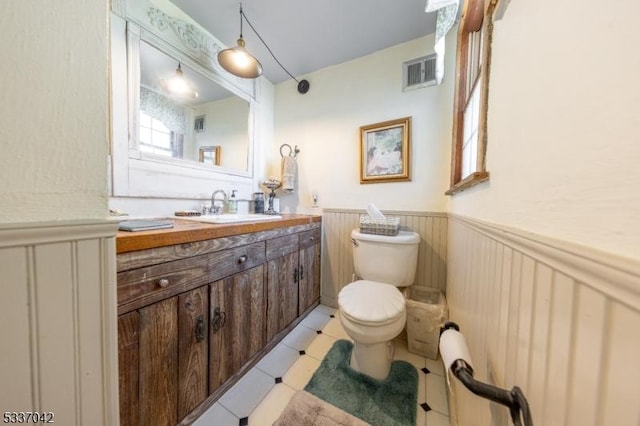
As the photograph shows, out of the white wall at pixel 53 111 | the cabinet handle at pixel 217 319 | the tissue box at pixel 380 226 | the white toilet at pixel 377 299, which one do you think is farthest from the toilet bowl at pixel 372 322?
the white wall at pixel 53 111

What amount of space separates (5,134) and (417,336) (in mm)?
1854

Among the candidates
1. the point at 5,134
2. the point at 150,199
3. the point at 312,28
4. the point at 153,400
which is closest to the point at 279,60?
the point at 312,28

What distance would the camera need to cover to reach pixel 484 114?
2.39ft

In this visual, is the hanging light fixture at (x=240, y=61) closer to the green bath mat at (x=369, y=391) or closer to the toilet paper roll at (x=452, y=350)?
the toilet paper roll at (x=452, y=350)

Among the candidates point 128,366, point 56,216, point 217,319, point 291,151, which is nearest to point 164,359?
point 128,366

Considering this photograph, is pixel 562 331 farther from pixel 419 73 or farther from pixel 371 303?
pixel 419 73

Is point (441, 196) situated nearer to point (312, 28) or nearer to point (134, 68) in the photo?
point (312, 28)

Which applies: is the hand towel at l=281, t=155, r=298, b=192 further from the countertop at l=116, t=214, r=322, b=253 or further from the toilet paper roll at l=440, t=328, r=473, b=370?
the toilet paper roll at l=440, t=328, r=473, b=370

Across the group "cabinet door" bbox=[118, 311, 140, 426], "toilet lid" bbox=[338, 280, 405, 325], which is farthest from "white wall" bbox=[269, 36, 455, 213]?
"cabinet door" bbox=[118, 311, 140, 426]

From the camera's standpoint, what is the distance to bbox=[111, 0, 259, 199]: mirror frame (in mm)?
1172

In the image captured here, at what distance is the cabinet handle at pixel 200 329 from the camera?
940 mm

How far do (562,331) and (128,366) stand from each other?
1116mm

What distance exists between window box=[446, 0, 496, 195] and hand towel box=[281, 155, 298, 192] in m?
1.29

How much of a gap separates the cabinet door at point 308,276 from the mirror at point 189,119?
3.12 ft
